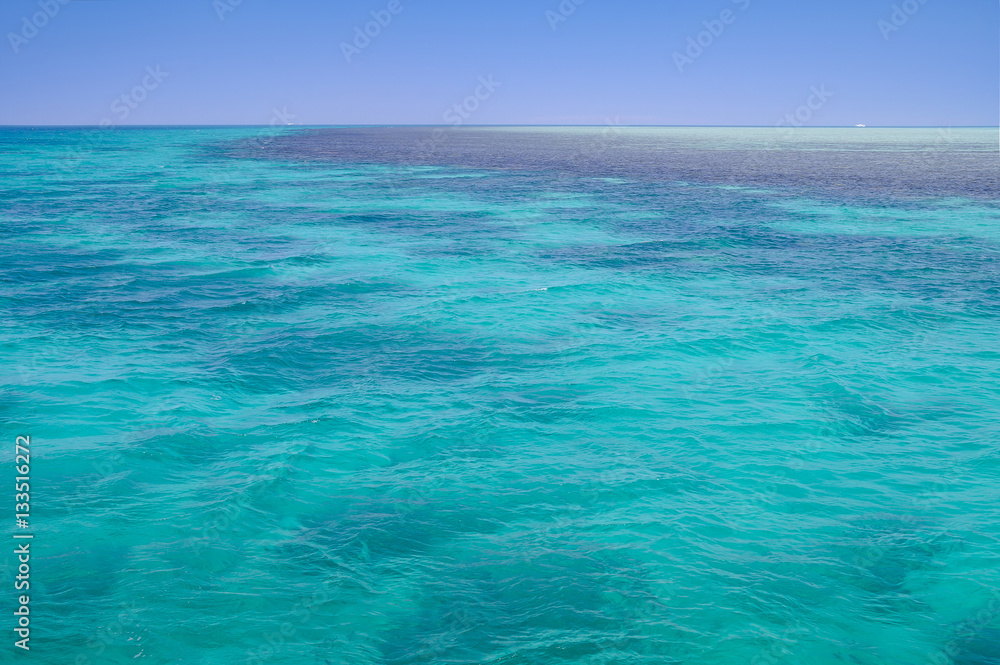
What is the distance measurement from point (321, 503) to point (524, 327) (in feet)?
35.2

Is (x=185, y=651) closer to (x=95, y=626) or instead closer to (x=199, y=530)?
(x=95, y=626)

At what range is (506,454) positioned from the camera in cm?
1420

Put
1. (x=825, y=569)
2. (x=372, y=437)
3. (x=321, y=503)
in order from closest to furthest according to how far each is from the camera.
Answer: (x=825, y=569), (x=321, y=503), (x=372, y=437)

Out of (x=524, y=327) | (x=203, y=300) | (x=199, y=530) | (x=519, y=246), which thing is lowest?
(x=199, y=530)

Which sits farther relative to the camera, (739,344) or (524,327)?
(524,327)

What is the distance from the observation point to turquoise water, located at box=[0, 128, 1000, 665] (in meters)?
9.62

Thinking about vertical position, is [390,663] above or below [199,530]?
below

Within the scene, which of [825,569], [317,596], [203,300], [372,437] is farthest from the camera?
[203,300]

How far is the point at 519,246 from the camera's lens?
35438 mm

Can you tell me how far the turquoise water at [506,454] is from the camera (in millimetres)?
9617

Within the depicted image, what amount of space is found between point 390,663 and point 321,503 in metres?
4.04

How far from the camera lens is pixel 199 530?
11.4m

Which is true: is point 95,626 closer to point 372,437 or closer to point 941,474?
point 372,437

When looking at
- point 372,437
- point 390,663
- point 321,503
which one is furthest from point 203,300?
point 390,663
